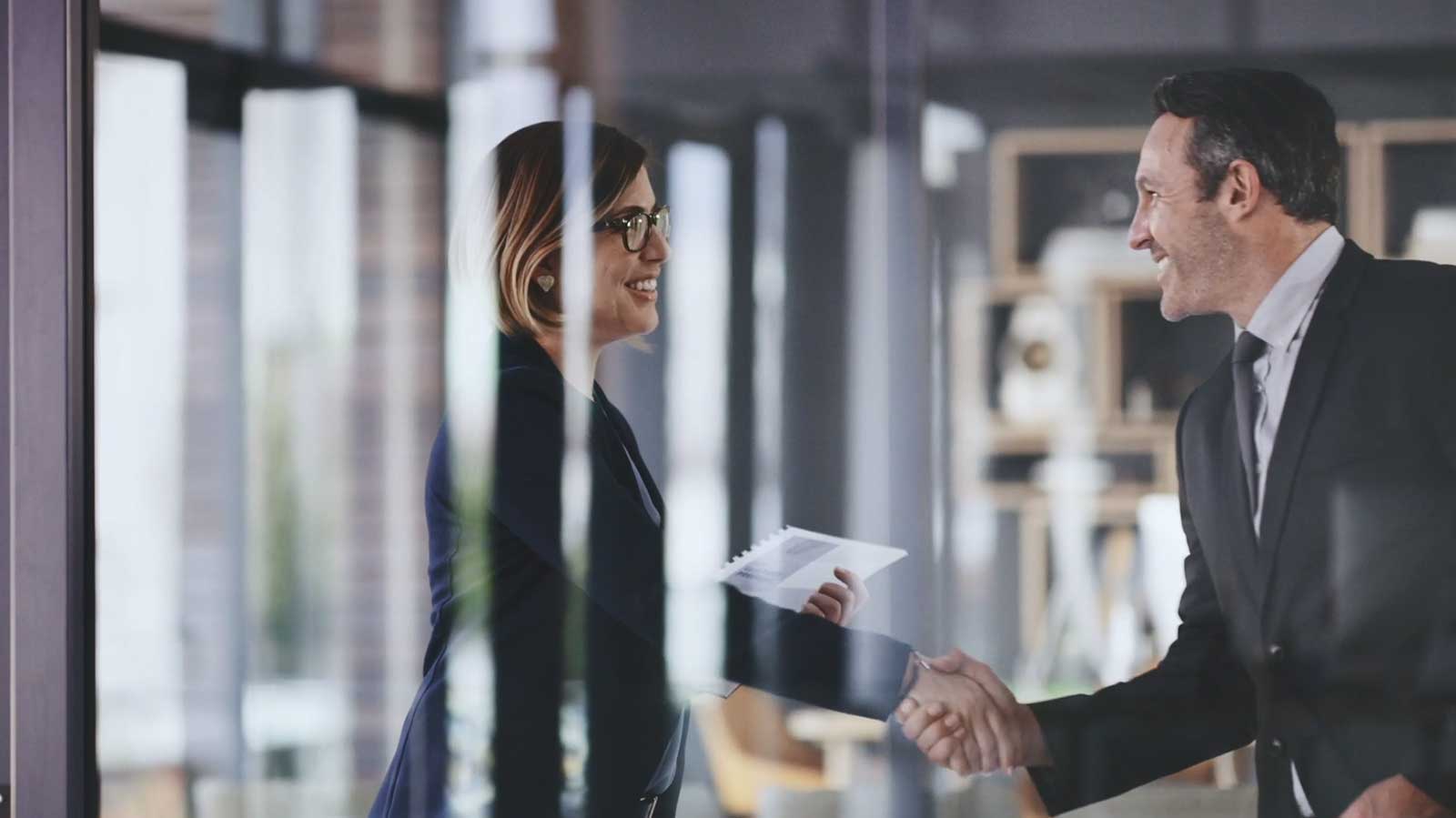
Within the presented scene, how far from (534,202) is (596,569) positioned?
1.70 feet

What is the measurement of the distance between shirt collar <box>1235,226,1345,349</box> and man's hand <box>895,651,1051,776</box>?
22.9 inches

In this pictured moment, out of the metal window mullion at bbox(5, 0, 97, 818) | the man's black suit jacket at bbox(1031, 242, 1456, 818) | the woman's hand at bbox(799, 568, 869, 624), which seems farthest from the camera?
the metal window mullion at bbox(5, 0, 97, 818)

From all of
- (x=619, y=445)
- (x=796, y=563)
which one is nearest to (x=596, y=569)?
(x=619, y=445)

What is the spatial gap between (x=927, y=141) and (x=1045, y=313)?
0.28 meters

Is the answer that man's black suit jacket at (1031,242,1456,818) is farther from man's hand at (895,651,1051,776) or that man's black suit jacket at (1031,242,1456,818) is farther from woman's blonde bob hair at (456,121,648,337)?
woman's blonde bob hair at (456,121,648,337)

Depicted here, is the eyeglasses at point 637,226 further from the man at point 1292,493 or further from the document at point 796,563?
the man at point 1292,493

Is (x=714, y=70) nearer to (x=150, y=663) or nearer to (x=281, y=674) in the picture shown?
(x=281, y=674)

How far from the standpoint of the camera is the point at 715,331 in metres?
1.82

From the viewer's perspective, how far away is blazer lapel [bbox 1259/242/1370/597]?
1709 millimetres

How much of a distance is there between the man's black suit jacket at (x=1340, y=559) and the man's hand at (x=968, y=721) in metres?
0.21

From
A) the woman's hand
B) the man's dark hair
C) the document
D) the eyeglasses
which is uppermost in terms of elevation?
the man's dark hair

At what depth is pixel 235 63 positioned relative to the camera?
1.91m

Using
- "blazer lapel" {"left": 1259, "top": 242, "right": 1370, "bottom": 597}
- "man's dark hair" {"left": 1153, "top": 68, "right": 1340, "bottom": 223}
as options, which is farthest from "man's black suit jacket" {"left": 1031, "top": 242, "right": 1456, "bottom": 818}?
"man's dark hair" {"left": 1153, "top": 68, "right": 1340, "bottom": 223}

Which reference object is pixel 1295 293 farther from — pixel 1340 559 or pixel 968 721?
pixel 968 721
